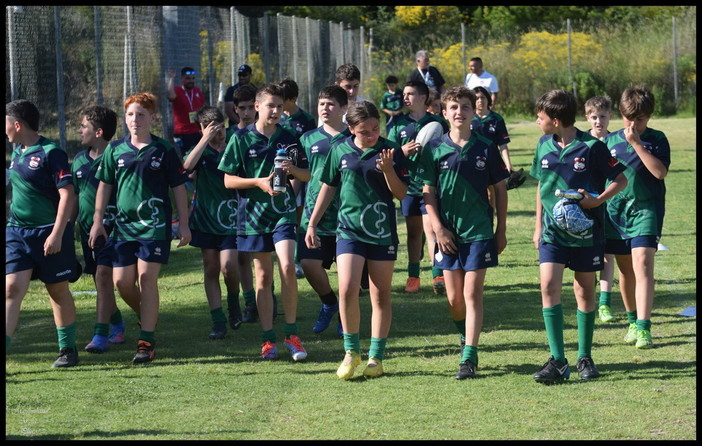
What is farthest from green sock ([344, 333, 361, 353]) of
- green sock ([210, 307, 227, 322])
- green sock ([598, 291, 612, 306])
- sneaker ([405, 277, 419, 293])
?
sneaker ([405, 277, 419, 293])

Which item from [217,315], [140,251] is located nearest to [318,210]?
[140,251]

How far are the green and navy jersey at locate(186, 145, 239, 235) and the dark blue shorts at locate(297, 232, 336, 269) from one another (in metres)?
0.57

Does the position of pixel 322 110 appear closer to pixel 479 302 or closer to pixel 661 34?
pixel 479 302

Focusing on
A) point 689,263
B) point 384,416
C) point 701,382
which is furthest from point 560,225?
point 689,263

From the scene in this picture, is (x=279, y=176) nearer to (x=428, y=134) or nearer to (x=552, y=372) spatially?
(x=428, y=134)

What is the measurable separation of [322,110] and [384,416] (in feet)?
9.20

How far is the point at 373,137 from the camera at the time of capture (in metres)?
7.56

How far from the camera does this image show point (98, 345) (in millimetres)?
8539

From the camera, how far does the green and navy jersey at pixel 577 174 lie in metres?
7.36

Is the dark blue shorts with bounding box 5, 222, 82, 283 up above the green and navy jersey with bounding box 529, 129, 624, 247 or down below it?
below

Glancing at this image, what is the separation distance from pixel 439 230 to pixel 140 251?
226cm

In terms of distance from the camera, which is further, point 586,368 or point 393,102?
point 393,102

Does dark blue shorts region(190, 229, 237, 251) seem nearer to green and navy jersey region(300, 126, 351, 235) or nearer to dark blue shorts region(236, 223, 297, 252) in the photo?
green and navy jersey region(300, 126, 351, 235)

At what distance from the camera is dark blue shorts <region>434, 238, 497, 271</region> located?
744 centimetres
